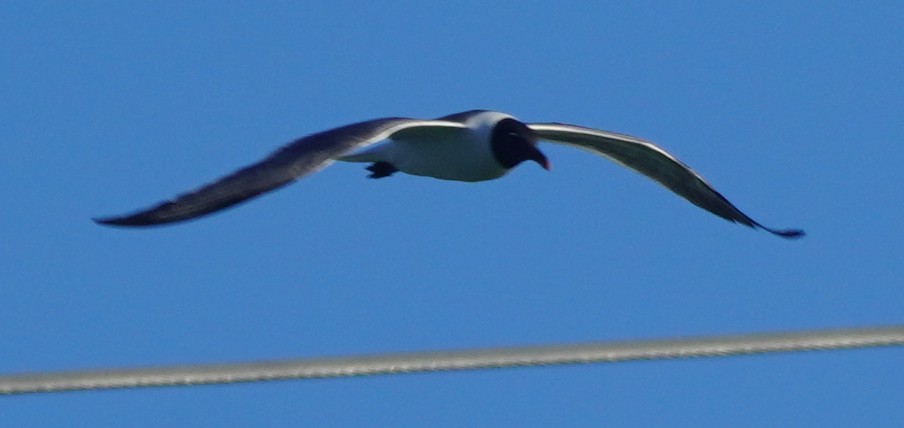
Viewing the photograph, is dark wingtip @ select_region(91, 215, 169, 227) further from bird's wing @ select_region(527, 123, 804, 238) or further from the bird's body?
bird's wing @ select_region(527, 123, 804, 238)

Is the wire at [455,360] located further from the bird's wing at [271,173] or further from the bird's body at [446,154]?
the bird's body at [446,154]

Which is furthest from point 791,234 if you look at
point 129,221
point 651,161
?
point 129,221

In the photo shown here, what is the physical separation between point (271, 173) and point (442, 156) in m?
2.80

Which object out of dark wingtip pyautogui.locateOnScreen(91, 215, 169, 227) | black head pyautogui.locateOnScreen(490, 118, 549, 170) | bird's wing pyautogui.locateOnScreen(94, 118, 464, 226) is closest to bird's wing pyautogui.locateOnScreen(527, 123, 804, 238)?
black head pyautogui.locateOnScreen(490, 118, 549, 170)

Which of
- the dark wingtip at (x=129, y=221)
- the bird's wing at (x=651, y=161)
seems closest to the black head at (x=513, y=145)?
the bird's wing at (x=651, y=161)

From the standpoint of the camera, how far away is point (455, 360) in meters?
3.47

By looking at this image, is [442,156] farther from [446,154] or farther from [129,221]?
[129,221]

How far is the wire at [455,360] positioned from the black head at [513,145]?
246 inches

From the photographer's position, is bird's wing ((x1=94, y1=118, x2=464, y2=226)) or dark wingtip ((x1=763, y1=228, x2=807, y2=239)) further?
dark wingtip ((x1=763, y1=228, x2=807, y2=239))

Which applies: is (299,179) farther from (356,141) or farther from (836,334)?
(836,334)

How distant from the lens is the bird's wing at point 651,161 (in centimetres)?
1059

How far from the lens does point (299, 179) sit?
23.2 feet

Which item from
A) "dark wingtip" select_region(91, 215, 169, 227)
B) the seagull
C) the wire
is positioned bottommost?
the wire

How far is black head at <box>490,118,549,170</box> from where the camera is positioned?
9.88 m
